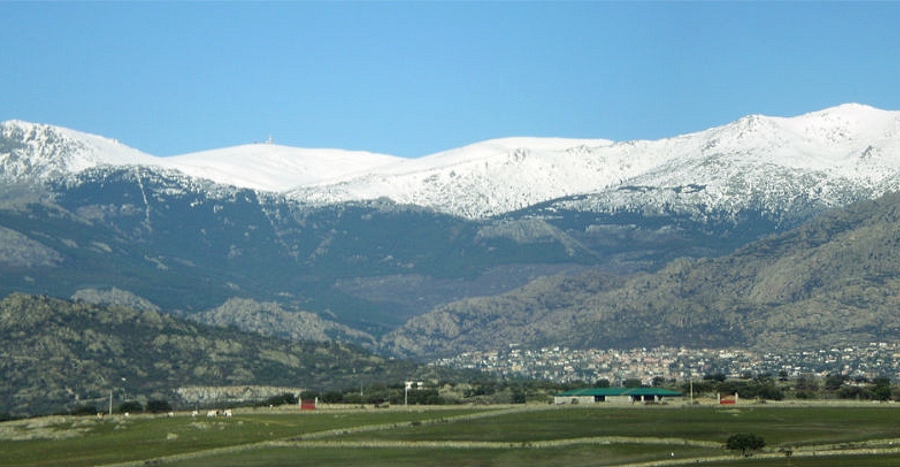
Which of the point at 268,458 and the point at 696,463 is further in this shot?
the point at 268,458

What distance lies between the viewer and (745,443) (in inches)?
7539

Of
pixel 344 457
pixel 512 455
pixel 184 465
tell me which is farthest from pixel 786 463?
pixel 184 465

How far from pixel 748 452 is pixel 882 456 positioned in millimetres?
13765

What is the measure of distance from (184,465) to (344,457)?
1739 centimetres

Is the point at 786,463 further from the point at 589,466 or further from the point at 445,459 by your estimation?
the point at 445,459

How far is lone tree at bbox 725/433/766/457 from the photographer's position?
19112cm

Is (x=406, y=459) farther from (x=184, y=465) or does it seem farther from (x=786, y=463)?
(x=786, y=463)

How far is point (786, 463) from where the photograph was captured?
181625mm

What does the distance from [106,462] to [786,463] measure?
72120 millimetres

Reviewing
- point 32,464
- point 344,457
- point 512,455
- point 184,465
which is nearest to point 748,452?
point 512,455

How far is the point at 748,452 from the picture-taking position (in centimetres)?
19000

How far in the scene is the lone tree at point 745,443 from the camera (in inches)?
7525

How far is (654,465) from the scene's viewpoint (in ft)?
597

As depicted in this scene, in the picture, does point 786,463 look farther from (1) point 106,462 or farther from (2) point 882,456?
(1) point 106,462
